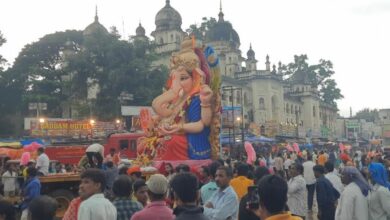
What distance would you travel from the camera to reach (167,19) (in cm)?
5769

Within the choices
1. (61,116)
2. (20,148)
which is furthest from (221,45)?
(20,148)

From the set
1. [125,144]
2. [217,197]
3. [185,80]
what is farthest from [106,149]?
[217,197]

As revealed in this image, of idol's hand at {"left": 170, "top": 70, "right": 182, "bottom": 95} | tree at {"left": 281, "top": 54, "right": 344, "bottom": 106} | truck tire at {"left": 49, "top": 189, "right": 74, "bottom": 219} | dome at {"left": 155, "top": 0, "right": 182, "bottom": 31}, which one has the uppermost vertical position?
dome at {"left": 155, "top": 0, "right": 182, "bottom": 31}

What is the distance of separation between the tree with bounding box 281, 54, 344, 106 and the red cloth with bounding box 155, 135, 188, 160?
188ft

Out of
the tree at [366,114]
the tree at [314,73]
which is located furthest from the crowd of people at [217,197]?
the tree at [366,114]

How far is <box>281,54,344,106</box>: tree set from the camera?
73.1m

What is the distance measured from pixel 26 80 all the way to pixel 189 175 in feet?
157

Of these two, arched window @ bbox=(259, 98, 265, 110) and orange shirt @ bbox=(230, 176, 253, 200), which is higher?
arched window @ bbox=(259, 98, 265, 110)

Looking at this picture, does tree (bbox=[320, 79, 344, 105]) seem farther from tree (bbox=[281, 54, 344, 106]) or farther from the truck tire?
the truck tire

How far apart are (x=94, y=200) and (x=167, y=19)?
54.9 m

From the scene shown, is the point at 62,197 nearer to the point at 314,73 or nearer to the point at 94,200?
the point at 94,200

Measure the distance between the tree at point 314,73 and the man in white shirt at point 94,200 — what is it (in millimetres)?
69252

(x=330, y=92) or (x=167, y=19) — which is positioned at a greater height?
(x=167, y=19)

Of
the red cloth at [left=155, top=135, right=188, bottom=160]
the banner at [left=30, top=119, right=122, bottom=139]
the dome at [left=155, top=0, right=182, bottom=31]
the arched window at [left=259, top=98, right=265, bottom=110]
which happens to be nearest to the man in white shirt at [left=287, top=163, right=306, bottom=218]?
the red cloth at [left=155, top=135, right=188, bottom=160]
